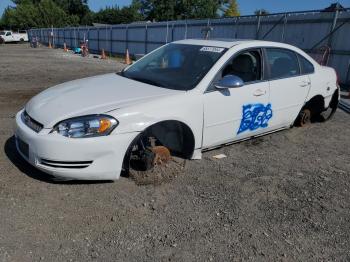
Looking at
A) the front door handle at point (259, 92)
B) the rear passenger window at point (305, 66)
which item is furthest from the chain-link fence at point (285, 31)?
the front door handle at point (259, 92)

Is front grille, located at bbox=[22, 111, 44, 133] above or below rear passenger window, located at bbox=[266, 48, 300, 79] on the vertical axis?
below

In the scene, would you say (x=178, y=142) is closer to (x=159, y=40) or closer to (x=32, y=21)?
(x=159, y=40)

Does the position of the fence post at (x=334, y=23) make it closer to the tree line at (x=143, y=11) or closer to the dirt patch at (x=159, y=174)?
the dirt patch at (x=159, y=174)

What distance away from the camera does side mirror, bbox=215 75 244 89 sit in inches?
156

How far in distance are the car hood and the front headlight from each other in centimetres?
6

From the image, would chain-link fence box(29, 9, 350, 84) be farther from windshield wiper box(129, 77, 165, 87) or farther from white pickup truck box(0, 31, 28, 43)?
white pickup truck box(0, 31, 28, 43)

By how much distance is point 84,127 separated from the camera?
327cm

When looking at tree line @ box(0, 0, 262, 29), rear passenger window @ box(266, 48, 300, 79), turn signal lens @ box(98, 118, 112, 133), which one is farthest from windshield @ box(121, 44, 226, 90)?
tree line @ box(0, 0, 262, 29)

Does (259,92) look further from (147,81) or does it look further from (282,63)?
(147,81)

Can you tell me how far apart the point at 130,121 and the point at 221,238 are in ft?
4.50

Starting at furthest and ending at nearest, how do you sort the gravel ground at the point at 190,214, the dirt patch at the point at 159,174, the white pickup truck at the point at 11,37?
the white pickup truck at the point at 11,37 → the dirt patch at the point at 159,174 → the gravel ground at the point at 190,214

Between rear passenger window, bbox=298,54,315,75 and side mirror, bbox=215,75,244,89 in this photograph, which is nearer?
side mirror, bbox=215,75,244,89

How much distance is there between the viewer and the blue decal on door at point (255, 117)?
14.7ft

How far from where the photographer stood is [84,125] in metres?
3.28
